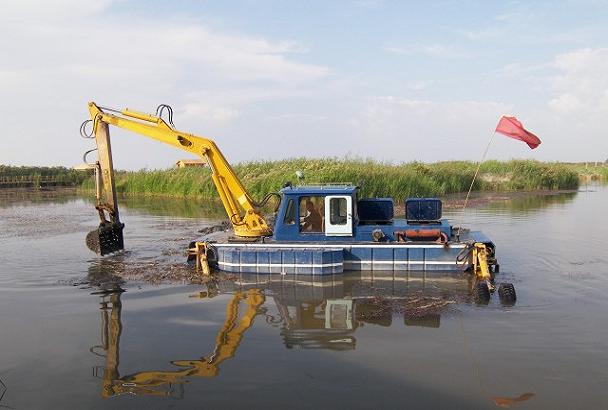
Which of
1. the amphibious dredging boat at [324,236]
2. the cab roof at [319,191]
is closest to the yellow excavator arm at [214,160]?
the amphibious dredging boat at [324,236]

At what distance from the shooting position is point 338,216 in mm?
13367

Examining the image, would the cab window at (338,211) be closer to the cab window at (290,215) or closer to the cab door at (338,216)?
the cab door at (338,216)

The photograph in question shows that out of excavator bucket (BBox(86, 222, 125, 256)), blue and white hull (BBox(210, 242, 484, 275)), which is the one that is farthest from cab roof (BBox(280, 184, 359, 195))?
excavator bucket (BBox(86, 222, 125, 256))

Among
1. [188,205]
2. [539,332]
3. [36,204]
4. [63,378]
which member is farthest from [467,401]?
[36,204]

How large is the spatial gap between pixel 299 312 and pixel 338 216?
11.7ft

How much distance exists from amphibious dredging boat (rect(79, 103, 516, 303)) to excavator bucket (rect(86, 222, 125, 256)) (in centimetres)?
296

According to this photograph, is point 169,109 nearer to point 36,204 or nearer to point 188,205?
point 188,205

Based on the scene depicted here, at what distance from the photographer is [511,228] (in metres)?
20.9

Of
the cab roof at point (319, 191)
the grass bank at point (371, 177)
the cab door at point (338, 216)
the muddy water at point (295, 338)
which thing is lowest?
the muddy water at point (295, 338)

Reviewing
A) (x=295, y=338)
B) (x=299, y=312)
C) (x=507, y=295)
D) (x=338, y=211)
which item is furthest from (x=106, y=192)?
(x=507, y=295)

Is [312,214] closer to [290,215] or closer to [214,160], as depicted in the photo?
[290,215]

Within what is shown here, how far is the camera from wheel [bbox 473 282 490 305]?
10789 mm

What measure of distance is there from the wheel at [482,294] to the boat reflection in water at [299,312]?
1.05ft

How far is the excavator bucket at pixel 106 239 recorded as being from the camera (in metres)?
15.0
